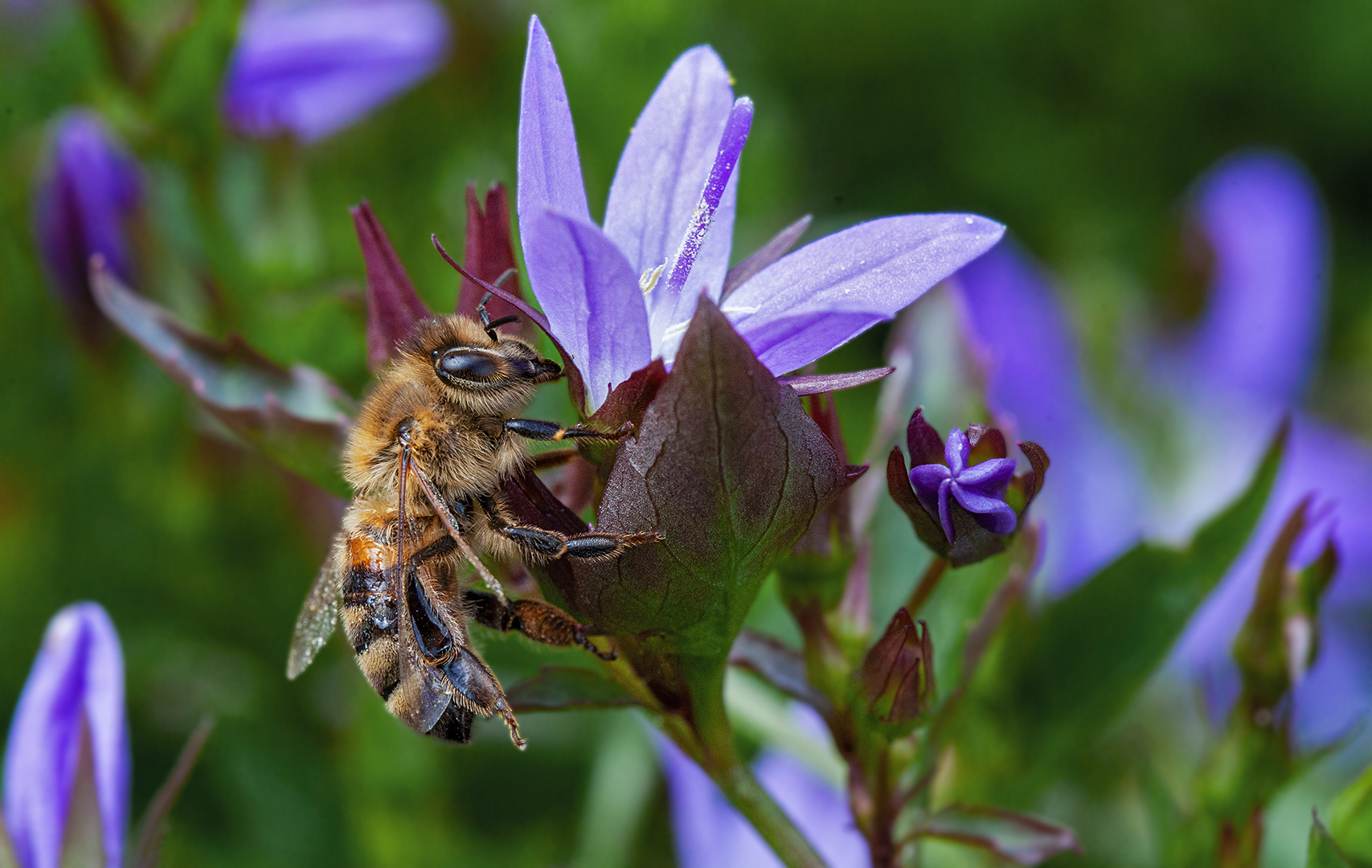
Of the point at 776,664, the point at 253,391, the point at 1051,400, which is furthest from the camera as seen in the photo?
the point at 1051,400

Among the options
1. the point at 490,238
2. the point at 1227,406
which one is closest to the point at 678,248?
the point at 490,238

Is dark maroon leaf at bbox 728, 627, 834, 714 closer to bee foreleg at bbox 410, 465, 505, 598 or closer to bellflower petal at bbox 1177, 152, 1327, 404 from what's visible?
bee foreleg at bbox 410, 465, 505, 598

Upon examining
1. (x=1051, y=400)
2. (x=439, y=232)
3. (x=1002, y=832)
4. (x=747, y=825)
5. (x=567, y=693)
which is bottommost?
(x=747, y=825)

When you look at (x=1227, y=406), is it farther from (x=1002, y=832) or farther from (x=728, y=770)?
(x=728, y=770)

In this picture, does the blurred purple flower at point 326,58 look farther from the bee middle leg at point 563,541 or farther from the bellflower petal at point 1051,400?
the bee middle leg at point 563,541

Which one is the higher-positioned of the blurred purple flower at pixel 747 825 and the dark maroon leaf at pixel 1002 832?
the dark maroon leaf at pixel 1002 832

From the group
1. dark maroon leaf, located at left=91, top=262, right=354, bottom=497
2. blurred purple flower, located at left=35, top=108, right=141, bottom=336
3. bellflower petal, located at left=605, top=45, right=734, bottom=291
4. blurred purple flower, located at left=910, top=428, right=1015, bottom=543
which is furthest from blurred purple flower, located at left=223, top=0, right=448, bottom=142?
blurred purple flower, located at left=910, top=428, right=1015, bottom=543

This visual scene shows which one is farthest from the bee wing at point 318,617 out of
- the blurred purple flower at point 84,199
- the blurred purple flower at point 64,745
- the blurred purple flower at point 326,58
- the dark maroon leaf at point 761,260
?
the blurred purple flower at point 326,58
